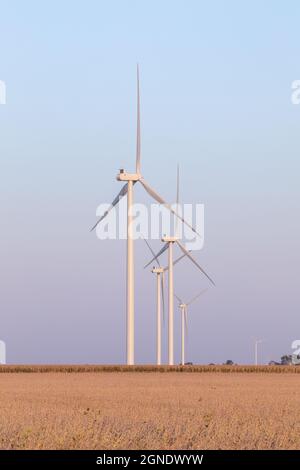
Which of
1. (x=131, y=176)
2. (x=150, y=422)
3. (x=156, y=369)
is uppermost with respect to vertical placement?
(x=131, y=176)

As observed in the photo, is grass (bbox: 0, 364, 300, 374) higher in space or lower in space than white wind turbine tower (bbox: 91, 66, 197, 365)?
lower

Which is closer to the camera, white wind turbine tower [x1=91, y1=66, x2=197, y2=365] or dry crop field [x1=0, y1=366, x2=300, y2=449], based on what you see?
dry crop field [x1=0, y1=366, x2=300, y2=449]

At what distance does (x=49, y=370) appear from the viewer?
115688 millimetres

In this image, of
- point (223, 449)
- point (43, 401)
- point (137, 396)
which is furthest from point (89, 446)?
point (137, 396)

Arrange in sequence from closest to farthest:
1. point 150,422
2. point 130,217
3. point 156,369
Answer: point 150,422 < point 130,217 < point 156,369

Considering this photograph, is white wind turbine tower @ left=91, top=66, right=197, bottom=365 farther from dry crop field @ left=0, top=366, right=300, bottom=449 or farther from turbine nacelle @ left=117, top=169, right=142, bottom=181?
dry crop field @ left=0, top=366, right=300, bottom=449

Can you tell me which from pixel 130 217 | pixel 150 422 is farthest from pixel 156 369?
pixel 150 422

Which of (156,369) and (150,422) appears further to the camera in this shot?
(156,369)

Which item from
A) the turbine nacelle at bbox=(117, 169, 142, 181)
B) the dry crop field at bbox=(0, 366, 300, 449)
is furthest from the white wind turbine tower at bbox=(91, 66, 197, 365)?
the dry crop field at bbox=(0, 366, 300, 449)

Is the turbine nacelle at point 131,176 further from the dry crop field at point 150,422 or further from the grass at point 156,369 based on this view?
the dry crop field at point 150,422

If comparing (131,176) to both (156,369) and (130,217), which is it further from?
(156,369)

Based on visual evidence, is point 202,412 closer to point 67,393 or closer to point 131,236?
A: point 67,393

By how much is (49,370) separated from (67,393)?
55.7 meters

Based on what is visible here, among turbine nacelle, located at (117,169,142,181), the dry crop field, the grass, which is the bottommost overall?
the grass
